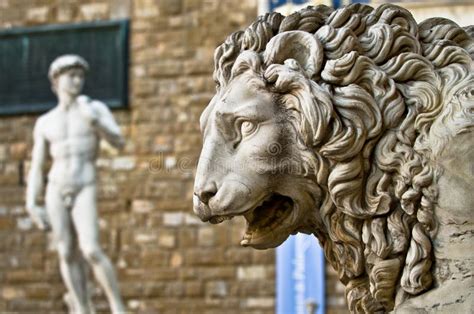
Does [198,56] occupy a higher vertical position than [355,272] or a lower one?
higher

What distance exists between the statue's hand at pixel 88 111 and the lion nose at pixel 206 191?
11738mm

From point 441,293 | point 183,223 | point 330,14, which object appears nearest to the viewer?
A: point 441,293

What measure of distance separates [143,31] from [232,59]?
49.7ft

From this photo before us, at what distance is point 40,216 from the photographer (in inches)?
553

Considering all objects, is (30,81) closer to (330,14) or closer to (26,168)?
(26,168)

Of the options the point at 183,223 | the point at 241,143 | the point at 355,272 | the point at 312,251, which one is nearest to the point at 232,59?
the point at 241,143

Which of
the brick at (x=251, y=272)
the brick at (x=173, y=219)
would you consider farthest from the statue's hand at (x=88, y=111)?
the brick at (x=251, y=272)

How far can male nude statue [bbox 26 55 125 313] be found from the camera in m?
13.8

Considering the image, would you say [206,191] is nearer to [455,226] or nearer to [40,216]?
[455,226]

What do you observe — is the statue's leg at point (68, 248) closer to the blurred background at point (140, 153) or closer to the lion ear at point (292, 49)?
the blurred background at point (140, 153)

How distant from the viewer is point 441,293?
183 cm

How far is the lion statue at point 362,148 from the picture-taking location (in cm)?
184

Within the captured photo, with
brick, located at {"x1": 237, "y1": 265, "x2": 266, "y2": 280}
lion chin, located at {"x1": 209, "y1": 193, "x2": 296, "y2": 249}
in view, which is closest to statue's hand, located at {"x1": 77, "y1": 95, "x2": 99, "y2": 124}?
brick, located at {"x1": 237, "y1": 265, "x2": 266, "y2": 280}

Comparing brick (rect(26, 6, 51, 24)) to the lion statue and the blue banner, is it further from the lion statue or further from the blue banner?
the lion statue
